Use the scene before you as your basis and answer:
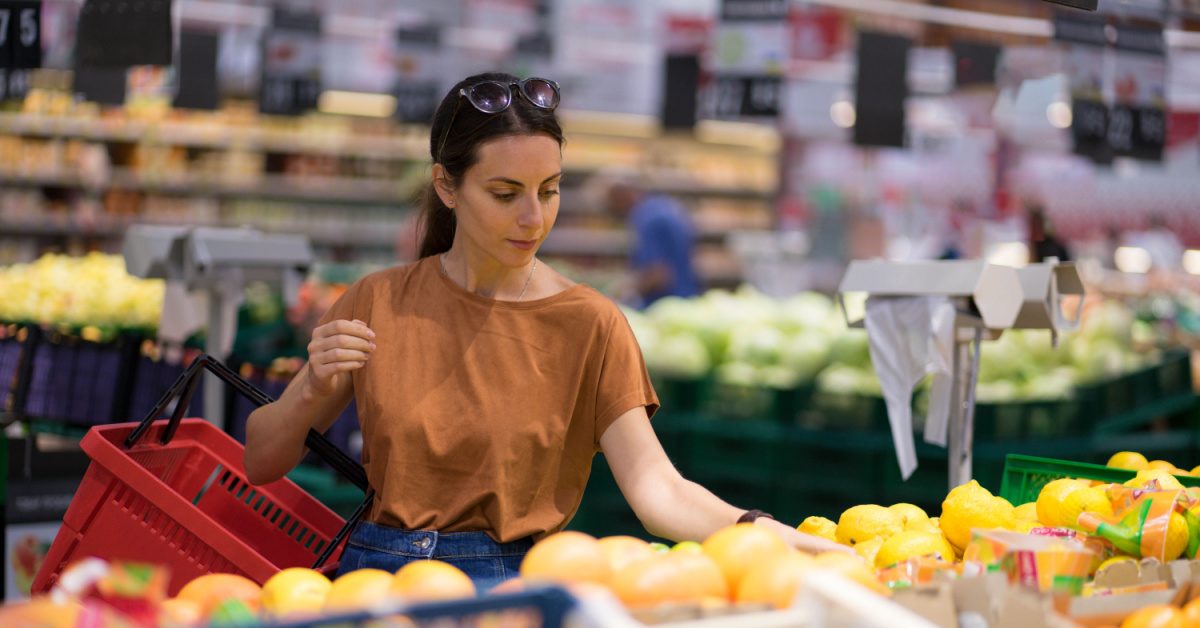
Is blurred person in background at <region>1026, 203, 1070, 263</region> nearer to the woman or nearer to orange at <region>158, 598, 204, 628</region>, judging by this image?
the woman

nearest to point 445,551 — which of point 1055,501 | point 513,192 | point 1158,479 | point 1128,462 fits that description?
point 513,192

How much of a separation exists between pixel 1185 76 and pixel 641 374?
8952 millimetres

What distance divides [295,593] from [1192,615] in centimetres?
113

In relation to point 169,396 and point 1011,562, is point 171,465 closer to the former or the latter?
point 169,396

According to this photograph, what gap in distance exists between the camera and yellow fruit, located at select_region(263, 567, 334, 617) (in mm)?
1449

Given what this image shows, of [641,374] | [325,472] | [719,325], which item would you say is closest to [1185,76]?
[719,325]

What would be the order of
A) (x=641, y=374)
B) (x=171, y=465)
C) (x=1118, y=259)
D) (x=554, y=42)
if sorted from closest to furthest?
(x=641, y=374) → (x=171, y=465) → (x=554, y=42) → (x=1118, y=259)

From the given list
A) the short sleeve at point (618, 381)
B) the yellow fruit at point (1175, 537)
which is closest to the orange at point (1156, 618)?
the yellow fruit at point (1175, 537)

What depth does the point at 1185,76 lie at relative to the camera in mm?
9602

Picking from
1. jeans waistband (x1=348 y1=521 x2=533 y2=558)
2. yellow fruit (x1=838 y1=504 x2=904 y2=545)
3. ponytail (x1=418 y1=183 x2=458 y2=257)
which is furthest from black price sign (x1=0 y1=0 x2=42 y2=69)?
yellow fruit (x1=838 y1=504 x2=904 y2=545)

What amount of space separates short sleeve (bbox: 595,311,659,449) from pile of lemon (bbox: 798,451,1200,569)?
386 millimetres

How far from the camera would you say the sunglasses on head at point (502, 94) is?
2035 millimetres

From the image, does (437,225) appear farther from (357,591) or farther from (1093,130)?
(1093,130)

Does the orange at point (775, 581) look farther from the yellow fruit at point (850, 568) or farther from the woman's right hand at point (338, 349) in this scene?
the woman's right hand at point (338, 349)
